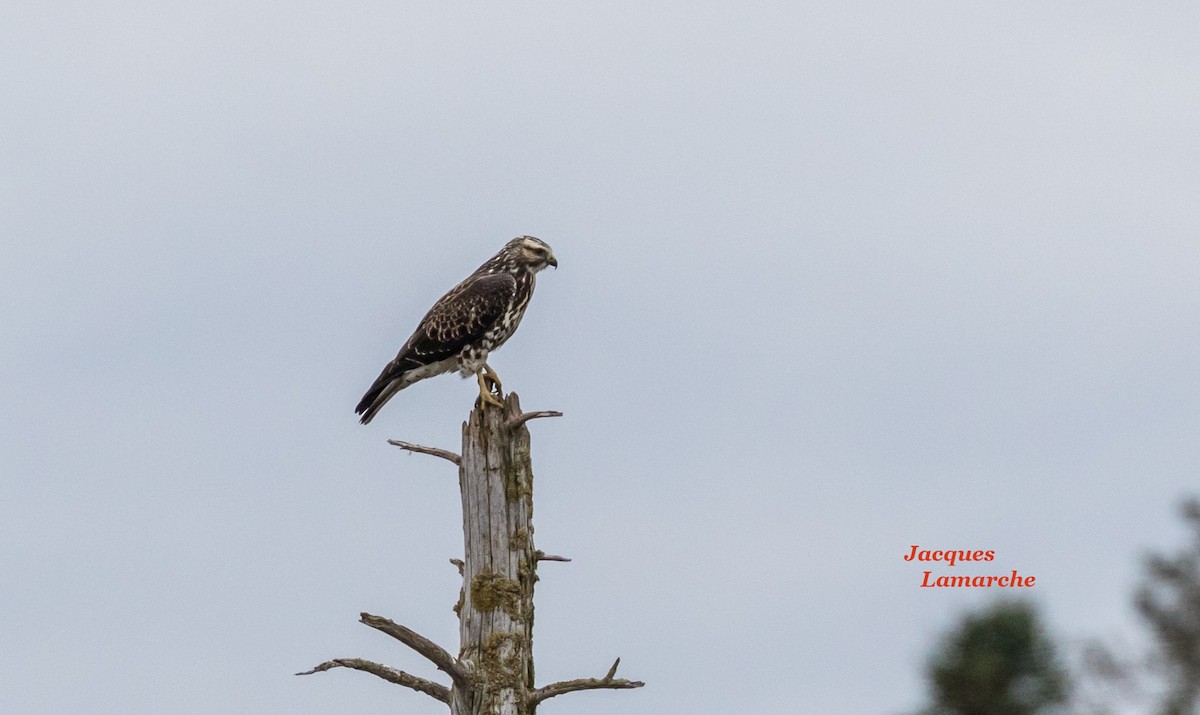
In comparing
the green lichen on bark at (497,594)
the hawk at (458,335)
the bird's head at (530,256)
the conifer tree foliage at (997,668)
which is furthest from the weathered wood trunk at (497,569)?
the bird's head at (530,256)

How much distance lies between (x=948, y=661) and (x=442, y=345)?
8390 mm

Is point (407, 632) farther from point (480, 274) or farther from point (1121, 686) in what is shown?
point (480, 274)

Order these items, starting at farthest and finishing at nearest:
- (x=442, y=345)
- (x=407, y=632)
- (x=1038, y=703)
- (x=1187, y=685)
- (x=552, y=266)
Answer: (x=552, y=266)
(x=442, y=345)
(x=407, y=632)
(x=1187, y=685)
(x=1038, y=703)

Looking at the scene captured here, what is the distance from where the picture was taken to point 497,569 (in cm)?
1427

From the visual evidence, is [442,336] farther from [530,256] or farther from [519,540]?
[519,540]

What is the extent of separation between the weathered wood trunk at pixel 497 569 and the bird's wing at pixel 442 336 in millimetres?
3387

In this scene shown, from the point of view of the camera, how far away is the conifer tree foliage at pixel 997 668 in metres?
10.1

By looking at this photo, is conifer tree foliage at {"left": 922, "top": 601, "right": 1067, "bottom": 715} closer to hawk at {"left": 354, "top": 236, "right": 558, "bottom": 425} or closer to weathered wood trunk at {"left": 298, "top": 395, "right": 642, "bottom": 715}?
weathered wood trunk at {"left": 298, "top": 395, "right": 642, "bottom": 715}

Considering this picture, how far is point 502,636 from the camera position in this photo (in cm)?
1418

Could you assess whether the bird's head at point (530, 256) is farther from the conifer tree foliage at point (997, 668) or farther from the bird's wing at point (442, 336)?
the conifer tree foliage at point (997, 668)

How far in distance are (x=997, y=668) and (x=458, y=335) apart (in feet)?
28.2

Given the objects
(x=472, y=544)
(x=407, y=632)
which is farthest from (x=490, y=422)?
(x=407, y=632)

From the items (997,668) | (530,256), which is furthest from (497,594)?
(530,256)

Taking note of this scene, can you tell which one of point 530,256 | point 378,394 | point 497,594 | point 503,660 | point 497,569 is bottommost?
point 503,660
